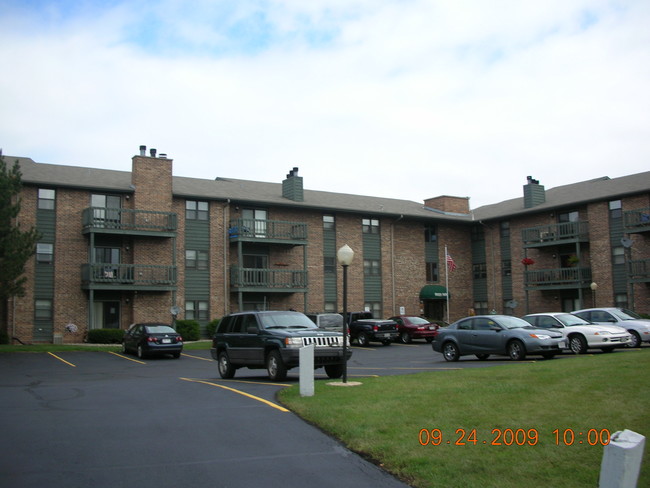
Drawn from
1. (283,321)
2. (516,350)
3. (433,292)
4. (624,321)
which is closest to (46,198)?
(283,321)

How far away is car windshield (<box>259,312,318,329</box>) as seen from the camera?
16906 millimetres

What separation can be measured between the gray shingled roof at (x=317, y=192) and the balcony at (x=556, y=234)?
124 cm

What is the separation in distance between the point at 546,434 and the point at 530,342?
12.2 m

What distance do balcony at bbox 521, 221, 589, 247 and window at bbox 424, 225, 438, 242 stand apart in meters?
6.49

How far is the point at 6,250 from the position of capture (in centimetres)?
2817

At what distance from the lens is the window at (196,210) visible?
126ft

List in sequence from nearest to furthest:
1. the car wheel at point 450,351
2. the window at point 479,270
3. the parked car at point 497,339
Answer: the parked car at point 497,339, the car wheel at point 450,351, the window at point 479,270

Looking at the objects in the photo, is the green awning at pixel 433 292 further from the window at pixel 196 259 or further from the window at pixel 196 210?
the window at pixel 196 210

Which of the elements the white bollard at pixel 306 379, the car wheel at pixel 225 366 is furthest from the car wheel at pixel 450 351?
the white bollard at pixel 306 379

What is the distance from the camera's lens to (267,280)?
38.9 metres

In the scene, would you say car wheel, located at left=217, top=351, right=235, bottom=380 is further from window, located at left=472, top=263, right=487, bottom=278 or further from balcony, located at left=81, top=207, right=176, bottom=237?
window, located at left=472, top=263, right=487, bottom=278

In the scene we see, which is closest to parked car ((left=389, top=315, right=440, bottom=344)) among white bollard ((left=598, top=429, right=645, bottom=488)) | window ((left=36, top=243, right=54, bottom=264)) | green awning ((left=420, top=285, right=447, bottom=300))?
green awning ((left=420, top=285, right=447, bottom=300))

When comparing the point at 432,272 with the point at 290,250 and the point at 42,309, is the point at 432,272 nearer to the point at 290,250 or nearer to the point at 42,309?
the point at 290,250

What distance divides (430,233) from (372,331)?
1624cm
